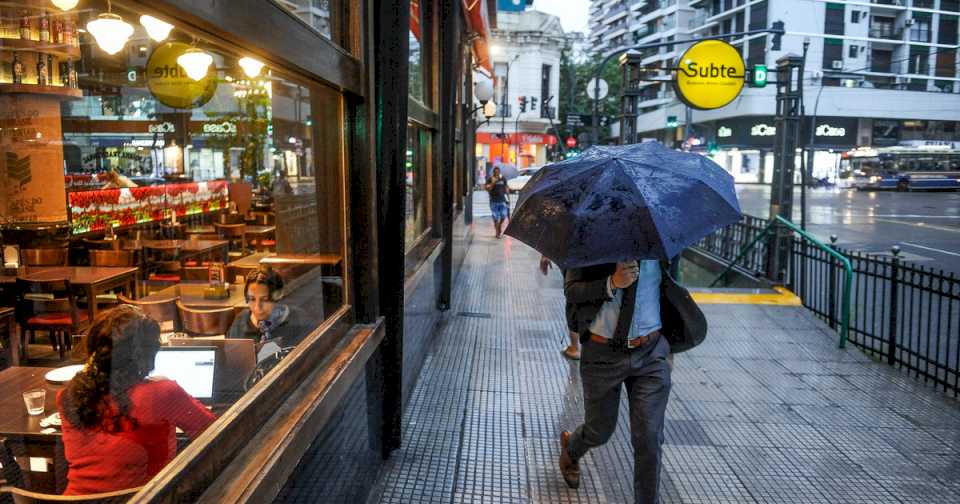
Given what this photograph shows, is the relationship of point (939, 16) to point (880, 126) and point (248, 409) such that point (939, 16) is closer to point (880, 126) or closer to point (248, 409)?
point (880, 126)

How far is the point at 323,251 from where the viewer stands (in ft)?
12.8

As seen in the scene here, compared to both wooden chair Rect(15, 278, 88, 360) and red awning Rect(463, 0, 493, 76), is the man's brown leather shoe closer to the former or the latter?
wooden chair Rect(15, 278, 88, 360)

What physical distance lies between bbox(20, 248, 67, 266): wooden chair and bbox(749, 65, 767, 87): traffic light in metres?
10.0

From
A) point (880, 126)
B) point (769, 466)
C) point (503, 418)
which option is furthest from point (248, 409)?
point (880, 126)

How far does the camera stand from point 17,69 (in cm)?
288

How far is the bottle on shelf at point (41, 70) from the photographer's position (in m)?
3.28

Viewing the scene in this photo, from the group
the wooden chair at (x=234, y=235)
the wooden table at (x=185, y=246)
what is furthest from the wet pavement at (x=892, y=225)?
the wooden table at (x=185, y=246)

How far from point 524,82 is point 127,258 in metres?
47.5

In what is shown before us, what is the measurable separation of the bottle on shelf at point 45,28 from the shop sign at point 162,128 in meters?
7.26

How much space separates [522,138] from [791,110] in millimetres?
43982

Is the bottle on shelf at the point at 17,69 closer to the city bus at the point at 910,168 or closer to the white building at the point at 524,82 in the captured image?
the white building at the point at 524,82

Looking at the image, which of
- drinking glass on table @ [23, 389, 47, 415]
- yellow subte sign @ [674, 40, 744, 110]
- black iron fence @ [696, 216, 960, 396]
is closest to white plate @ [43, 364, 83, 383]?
drinking glass on table @ [23, 389, 47, 415]

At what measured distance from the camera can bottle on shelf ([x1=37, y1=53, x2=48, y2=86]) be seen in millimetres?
3285

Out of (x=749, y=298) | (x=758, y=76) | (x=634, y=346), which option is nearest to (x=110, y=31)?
(x=634, y=346)
